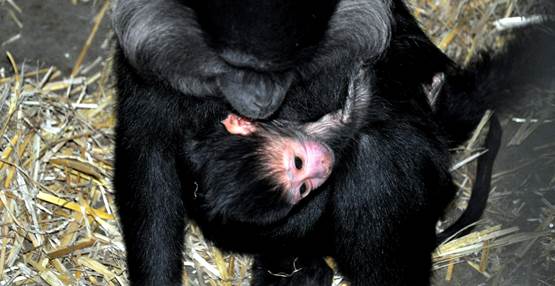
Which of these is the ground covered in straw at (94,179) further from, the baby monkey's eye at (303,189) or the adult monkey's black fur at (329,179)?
the baby monkey's eye at (303,189)

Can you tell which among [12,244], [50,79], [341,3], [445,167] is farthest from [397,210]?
[50,79]

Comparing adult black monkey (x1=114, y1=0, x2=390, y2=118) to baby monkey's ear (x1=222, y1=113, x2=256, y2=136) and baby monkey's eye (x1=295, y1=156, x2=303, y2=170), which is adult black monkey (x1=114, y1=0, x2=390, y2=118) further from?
baby monkey's eye (x1=295, y1=156, x2=303, y2=170)

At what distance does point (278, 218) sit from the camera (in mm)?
4633

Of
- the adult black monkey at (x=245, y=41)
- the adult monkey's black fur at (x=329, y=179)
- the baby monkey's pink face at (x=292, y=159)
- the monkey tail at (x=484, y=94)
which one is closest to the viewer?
the adult black monkey at (x=245, y=41)

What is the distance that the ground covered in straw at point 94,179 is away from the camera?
5359 millimetres

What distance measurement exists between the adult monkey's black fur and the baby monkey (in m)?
0.05

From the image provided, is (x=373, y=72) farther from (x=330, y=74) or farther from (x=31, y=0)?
(x=31, y=0)

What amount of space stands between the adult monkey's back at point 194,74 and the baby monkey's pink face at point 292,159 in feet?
0.49

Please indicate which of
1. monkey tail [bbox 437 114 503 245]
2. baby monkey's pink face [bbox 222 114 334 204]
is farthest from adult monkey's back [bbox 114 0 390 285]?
monkey tail [bbox 437 114 503 245]

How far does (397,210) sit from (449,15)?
7.52 ft

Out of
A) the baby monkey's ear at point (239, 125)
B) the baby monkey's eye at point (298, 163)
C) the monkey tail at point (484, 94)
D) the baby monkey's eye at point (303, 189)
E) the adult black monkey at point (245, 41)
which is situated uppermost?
the adult black monkey at point (245, 41)

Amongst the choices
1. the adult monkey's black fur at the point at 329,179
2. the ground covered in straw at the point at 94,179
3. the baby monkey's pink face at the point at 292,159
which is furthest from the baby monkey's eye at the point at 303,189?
the ground covered in straw at the point at 94,179

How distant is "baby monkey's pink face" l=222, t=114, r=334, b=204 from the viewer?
4.56 m

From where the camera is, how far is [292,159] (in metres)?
4.59
